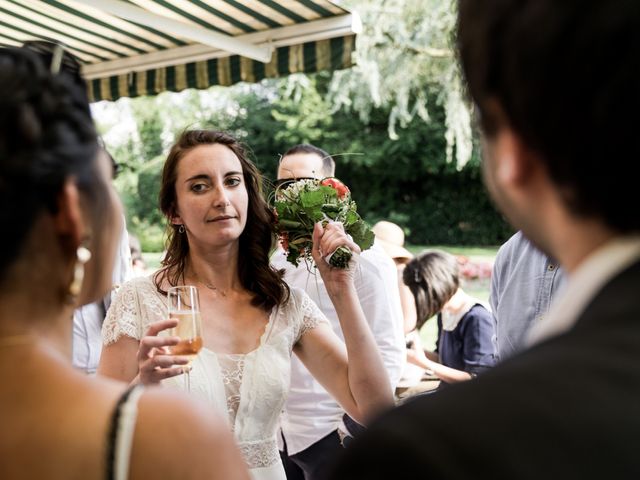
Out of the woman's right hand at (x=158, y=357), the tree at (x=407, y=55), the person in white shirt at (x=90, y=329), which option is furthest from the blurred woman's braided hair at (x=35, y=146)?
the tree at (x=407, y=55)

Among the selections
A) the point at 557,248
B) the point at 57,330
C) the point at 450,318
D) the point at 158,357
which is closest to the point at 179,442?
the point at 57,330

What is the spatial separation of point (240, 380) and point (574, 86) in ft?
7.17

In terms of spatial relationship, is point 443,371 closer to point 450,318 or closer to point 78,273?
point 450,318

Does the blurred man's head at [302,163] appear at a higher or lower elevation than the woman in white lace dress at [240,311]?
higher

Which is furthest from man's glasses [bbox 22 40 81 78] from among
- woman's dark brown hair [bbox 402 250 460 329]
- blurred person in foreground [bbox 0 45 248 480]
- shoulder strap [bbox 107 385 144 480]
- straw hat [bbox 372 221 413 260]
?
straw hat [bbox 372 221 413 260]

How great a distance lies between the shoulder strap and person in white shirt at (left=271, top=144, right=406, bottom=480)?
8.34 ft

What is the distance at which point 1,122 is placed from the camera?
968mm

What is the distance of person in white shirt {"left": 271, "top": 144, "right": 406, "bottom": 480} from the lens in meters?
3.58

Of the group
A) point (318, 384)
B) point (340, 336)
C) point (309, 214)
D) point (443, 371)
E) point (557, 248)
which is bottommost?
point (443, 371)

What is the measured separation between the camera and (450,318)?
4988mm

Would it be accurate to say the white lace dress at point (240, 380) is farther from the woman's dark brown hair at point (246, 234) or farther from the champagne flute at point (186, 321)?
the champagne flute at point (186, 321)

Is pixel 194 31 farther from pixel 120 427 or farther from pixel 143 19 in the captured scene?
pixel 120 427

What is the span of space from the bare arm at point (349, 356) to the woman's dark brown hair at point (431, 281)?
2.40 meters

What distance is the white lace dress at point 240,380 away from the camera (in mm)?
2600
